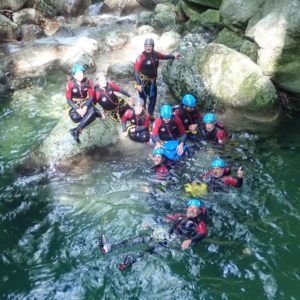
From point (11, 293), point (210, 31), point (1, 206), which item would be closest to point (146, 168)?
point (1, 206)

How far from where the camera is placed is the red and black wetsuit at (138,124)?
10375mm

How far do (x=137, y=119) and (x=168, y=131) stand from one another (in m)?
0.98

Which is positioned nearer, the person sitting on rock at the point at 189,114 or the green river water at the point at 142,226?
the green river water at the point at 142,226

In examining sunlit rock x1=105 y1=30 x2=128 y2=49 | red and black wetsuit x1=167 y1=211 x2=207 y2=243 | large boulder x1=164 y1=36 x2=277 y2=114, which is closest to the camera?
red and black wetsuit x1=167 y1=211 x2=207 y2=243

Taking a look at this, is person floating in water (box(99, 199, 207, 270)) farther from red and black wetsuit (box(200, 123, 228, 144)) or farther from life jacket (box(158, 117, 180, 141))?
red and black wetsuit (box(200, 123, 228, 144))

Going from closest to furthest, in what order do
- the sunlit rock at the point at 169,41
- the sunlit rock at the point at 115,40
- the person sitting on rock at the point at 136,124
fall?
the person sitting on rock at the point at 136,124
the sunlit rock at the point at 169,41
the sunlit rock at the point at 115,40

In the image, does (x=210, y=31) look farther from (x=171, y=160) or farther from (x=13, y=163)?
(x=13, y=163)

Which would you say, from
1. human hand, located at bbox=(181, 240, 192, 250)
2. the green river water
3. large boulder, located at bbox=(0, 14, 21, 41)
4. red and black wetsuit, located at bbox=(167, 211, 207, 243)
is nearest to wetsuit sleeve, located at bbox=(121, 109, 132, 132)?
the green river water

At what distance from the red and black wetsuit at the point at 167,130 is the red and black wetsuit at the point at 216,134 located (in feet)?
2.40

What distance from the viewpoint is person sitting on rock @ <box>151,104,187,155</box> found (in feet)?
31.7

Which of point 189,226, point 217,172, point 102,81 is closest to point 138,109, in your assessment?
point 102,81

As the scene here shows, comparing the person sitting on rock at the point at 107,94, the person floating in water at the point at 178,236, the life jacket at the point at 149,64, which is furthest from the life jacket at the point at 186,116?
the person floating in water at the point at 178,236

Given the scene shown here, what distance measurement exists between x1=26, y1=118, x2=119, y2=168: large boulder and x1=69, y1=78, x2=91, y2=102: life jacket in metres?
0.67

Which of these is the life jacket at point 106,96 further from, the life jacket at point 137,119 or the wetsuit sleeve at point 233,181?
the wetsuit sleeve at point 233,181
